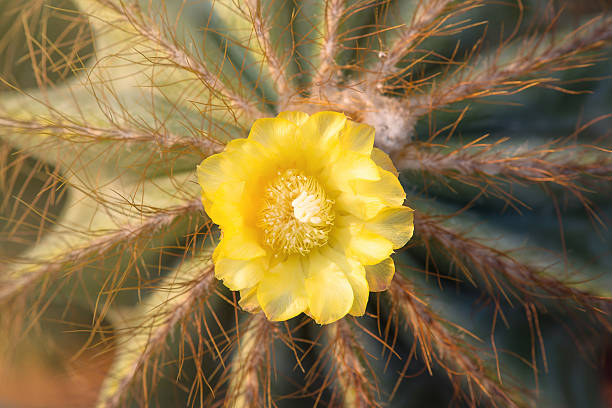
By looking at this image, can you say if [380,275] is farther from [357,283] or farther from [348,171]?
[348,171]

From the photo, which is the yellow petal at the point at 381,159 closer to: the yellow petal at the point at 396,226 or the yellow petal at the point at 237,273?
the yellow petal at the point at 396,226

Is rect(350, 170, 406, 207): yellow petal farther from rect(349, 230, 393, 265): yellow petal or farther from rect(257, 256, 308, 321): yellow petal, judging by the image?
rect(257, 256, 308, 321): yellow petal

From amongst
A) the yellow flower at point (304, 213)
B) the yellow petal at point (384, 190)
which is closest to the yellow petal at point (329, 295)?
the yellow flower at point (304, 213)

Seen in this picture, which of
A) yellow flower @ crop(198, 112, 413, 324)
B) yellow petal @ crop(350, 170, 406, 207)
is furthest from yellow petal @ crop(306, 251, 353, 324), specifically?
yellow petal @ crop(350, 170, 406, 207)

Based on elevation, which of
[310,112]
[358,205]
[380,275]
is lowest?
[380,275]

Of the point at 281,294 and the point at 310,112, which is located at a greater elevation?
the point at 310,112

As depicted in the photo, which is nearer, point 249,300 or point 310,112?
point 249,300

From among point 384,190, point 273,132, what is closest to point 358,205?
point 384,190
